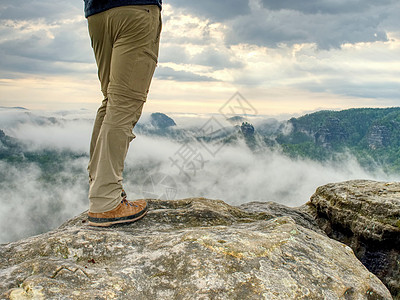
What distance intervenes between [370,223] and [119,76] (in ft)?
15.4

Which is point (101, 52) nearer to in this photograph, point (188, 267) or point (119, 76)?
point (119, 76)

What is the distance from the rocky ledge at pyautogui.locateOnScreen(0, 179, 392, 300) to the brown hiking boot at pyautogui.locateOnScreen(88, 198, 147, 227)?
76cm

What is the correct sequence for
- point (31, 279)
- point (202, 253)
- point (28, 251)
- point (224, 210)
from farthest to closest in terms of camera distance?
point (224, 210), point (28, 251), point (202, 253), point (31, 279)

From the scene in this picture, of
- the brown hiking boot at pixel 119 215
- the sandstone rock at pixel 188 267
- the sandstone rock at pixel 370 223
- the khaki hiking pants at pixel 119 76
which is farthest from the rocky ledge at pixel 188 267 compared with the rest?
the sandstone rock at pixel 370 223

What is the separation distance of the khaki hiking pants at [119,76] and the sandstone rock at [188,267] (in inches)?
37.4

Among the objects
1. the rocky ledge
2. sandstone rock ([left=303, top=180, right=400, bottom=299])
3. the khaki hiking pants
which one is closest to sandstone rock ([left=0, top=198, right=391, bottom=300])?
the rocky ledge

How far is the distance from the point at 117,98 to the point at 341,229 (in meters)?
→ 4.81

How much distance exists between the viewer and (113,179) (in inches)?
163

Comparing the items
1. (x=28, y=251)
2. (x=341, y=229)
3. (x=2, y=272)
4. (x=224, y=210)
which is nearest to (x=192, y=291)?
(x=2, y=272)

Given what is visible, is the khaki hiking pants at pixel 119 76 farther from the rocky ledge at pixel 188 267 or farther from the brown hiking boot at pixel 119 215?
the rocky ledge at pixel 188 267

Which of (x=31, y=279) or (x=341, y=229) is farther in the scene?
(x=341, y=229)

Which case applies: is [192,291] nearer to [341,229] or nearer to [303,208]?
[341,229]

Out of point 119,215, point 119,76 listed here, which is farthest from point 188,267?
point 119,76

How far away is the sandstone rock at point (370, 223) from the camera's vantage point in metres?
4.73
